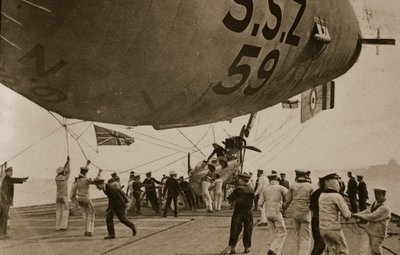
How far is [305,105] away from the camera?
11945 millimetres

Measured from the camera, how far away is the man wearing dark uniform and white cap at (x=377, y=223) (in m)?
8.66

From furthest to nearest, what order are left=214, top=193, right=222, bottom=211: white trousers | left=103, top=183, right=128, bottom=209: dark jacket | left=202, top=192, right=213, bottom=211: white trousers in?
left=214, top=193, right=222, bottom=211: white trousers < left=202, top=192, right=213, bottom=211: white trousers < left=103, top=183, right=128, bottom=209: dark jacket

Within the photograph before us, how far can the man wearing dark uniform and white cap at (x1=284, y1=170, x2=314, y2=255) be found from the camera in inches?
381

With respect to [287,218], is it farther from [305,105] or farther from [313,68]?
[313,68]

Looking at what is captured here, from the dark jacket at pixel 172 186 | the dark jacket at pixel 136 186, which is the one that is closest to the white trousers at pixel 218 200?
the dark jacket at pixel 136 186

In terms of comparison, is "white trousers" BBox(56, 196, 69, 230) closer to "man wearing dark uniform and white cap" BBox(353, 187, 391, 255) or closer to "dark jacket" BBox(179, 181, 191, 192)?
"man wearing dark uniform and white cap" BBox(353, 187, 391, 255)

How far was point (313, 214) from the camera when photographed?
995 centimetres

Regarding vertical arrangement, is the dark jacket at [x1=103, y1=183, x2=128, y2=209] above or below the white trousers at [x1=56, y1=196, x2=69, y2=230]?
above

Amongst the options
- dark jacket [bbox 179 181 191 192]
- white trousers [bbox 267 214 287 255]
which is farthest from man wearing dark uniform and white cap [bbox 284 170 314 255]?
dark jacket [bbox 179 181 191 192]

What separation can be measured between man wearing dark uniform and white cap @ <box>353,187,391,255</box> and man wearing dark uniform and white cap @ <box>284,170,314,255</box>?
1.13m

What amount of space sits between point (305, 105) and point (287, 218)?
6747 mm

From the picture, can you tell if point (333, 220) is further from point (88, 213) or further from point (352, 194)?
point (352, 194)

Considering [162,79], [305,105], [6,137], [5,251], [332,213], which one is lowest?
[5,251]

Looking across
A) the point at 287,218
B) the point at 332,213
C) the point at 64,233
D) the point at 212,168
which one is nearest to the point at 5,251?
the point at 64,233
